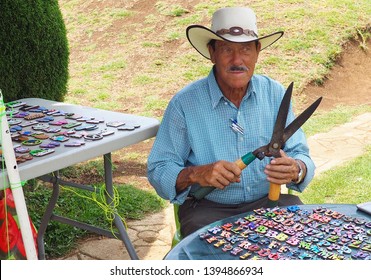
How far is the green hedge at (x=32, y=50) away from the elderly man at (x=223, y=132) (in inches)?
90.0

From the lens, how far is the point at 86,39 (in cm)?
1134

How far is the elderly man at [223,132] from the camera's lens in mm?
2779

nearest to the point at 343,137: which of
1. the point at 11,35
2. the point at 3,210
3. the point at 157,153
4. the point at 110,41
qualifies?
the point at 11,35

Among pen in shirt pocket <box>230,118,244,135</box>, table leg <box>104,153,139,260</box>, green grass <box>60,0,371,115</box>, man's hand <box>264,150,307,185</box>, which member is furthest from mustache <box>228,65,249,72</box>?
green grass <box>60,0,371,115</box>

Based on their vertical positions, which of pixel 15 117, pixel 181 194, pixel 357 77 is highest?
pixel 15 117

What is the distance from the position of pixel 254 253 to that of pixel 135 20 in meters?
9.87

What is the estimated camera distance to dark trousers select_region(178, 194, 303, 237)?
274cm

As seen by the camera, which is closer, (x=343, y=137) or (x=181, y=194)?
(x=181, y=194)

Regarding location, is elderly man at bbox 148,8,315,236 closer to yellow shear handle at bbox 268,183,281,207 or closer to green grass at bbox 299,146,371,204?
yellow shear handle at bbox 268,183,281,207

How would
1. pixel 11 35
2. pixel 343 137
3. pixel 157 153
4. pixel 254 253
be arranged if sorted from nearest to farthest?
pixel 254 253 < pixel 157 153 < pixel 11 35 < pixel 343 137

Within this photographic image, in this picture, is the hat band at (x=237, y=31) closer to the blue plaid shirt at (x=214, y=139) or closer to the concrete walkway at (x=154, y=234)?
the blue plaid shirt at (x=214, y=139)

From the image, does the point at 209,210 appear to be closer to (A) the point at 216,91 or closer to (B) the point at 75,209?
(A) the point at 216,91

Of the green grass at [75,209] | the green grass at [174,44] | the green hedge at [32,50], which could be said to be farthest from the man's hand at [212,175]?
the green grass at [174,44]

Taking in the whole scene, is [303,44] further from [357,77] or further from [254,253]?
[254,253]
